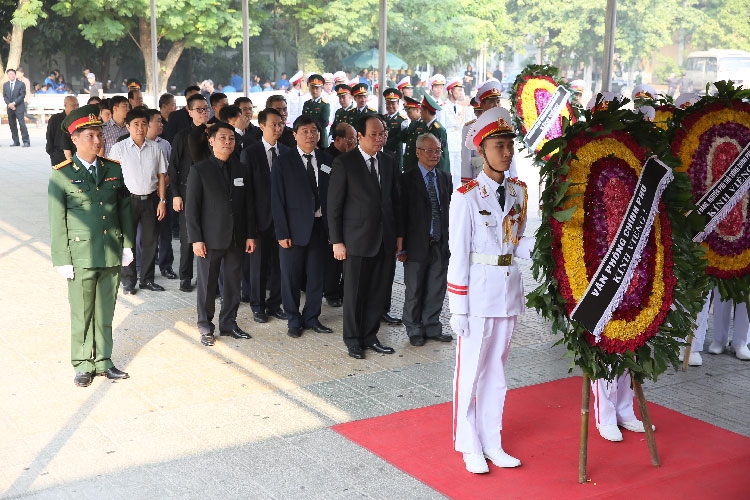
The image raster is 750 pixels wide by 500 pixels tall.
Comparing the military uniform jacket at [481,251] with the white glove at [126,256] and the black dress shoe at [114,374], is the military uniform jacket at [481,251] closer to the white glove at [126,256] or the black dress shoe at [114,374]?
the white glove at [126,256]

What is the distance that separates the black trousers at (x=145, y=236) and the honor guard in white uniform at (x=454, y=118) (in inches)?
313

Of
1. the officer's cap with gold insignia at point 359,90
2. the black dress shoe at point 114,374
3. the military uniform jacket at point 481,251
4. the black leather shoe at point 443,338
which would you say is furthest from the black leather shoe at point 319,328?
the officer's cap with gold insignia at point 359,90

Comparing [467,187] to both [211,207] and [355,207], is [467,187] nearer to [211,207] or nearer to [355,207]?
[355,207]

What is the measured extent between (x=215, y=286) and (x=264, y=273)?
723mm

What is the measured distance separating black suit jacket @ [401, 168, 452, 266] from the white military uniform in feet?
6.86

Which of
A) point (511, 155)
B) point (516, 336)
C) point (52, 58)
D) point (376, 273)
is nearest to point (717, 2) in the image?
point (516, 336)

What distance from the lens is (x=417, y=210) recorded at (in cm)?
717

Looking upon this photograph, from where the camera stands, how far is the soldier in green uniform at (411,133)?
9.66 meters

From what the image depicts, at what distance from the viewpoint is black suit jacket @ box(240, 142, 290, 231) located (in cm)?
779

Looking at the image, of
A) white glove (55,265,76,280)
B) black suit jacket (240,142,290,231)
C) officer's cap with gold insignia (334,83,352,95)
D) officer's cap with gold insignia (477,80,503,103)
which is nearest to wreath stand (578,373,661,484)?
white glove (55,265,76,280)

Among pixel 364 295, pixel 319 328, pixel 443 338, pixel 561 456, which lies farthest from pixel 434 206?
pixel 561 456

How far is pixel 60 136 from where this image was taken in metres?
11.5

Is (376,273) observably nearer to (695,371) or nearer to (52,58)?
(695,371)

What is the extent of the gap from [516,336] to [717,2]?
6125 millimetres
